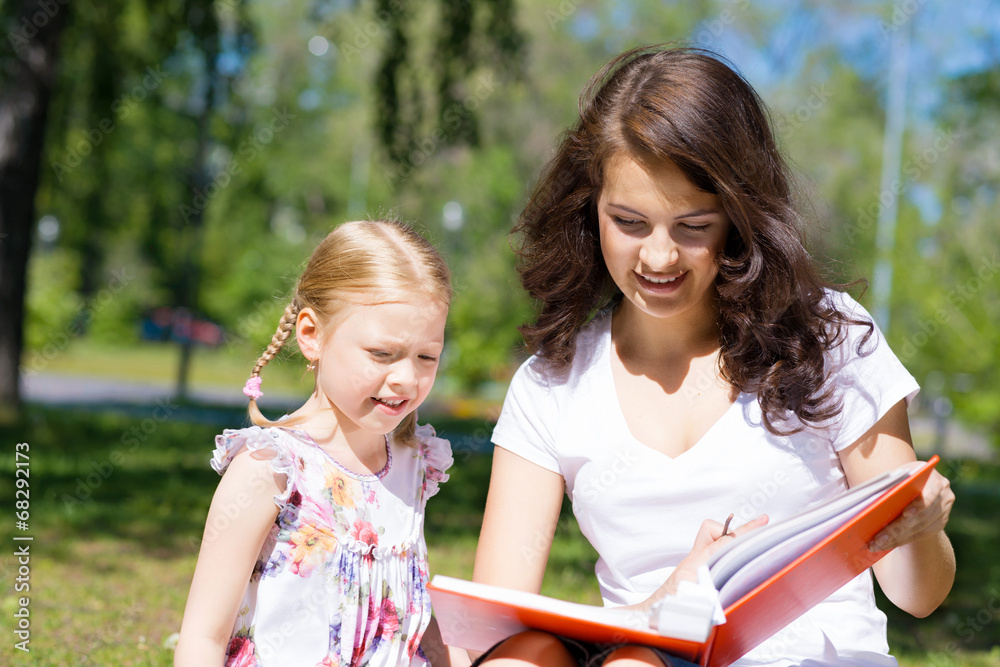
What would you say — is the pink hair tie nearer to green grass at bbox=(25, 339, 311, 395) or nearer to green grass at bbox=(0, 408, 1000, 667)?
green grass at bbox=(0, 408, 1000, 667)

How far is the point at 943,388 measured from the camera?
499 inches

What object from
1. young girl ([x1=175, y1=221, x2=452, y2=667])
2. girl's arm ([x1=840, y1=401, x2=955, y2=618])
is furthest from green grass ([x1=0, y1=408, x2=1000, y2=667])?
girl's arm ([x1=840, y1=401, x2=955, y2=618])

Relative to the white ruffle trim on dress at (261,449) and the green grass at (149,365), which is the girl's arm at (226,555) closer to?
the white ruffle trim on dress at (261,449)

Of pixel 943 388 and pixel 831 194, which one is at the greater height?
pixel 831 194

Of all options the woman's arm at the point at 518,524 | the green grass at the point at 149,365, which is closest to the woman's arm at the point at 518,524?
the woman's arm at the point at 518,524

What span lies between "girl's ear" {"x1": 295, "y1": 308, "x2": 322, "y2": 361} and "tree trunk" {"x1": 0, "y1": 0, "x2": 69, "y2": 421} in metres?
6.58

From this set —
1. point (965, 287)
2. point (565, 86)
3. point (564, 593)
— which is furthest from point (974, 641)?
point (565, 86)

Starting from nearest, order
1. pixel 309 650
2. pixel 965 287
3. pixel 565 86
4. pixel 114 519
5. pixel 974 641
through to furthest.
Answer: pixel 309 650 → pixel 974 641 → pixel 114 519 → pixel 965 287 → pixel 565 86

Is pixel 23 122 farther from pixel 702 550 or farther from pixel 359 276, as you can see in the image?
pixel 702 550

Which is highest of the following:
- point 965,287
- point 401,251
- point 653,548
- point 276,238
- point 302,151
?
point 401,251

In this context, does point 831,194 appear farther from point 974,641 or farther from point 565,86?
point 974,641

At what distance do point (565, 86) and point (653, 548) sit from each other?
20.7 metres

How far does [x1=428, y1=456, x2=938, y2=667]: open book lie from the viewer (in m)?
1.38

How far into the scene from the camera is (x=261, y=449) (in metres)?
1.74
